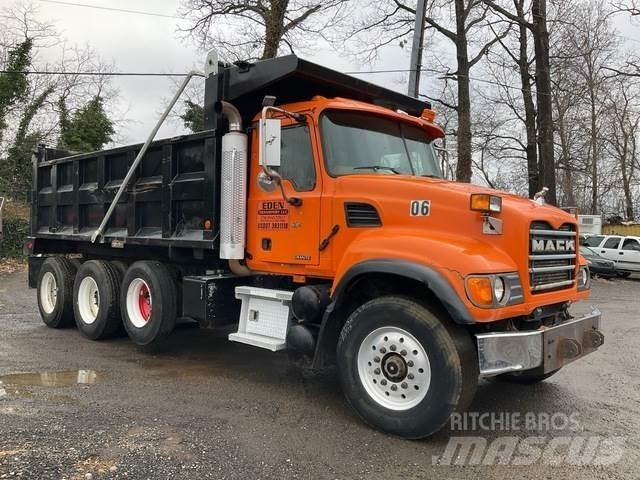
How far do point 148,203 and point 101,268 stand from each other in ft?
4.39

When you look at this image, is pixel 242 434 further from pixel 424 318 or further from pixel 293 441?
pixel 424 318

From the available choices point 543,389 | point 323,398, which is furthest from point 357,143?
point 543,389

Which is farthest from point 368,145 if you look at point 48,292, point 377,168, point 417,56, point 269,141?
point 417,56

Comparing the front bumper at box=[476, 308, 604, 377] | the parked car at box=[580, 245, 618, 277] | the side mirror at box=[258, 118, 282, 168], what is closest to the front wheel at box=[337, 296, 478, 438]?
the front bumper at box=[476, 308, 604, 377]

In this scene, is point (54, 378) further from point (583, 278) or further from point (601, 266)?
point (601, 266)

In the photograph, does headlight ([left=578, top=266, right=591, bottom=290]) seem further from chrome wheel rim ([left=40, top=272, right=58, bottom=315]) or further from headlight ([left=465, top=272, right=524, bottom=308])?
chrome wheel rim ([left=40, top=272, right=58, bottom=315])

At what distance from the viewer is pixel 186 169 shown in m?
6.40

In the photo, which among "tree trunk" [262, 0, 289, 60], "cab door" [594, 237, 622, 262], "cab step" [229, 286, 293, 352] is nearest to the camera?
"cab step" [229, 286, 293, 352]

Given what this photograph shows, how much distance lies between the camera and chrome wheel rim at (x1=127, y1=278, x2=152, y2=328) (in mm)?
6875

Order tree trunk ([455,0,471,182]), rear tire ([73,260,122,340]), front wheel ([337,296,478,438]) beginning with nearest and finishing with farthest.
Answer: front wheel ([337,296,478,438]) → rear tire ([73,260,122,340]) → tree trunk ([455,0,471,182])

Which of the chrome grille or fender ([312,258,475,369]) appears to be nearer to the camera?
fender ([312,258,475,369])

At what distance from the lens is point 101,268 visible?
297 inches

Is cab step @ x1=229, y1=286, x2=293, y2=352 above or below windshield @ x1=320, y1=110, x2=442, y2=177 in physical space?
below

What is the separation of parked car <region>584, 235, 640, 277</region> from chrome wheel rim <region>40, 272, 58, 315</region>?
64.7 feet
